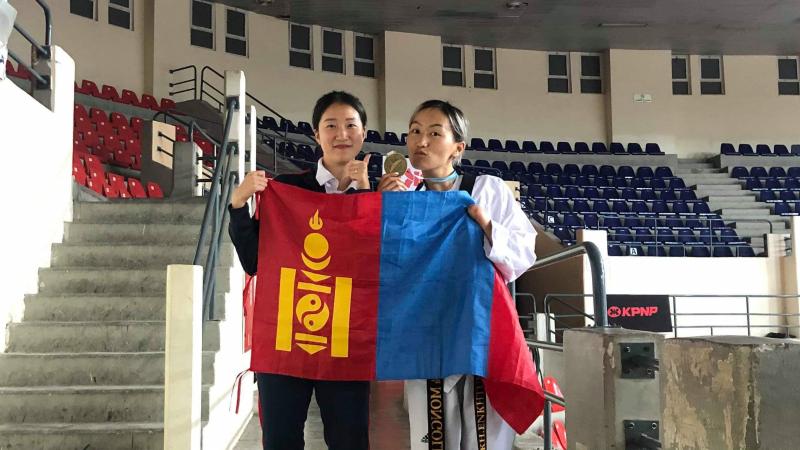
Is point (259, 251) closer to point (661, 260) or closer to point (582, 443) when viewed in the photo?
point (582, 443)

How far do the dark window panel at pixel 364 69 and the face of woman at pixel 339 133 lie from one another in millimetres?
17663

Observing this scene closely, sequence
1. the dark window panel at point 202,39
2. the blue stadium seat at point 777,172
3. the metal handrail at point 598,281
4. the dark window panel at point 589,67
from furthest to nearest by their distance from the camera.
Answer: the dark window panel at point 589,67 < the blue stadium seat at point 777,172 < the dark window panel at point 202,39 < the metal handrail at point 598,281

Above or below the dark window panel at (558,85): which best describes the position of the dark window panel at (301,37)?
above

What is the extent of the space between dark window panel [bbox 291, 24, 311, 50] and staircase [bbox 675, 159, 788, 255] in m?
10.7

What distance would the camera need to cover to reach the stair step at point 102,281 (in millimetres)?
5070

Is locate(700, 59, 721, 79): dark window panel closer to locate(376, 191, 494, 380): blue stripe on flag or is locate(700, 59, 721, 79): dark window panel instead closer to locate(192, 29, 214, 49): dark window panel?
locate(192, 29, 214, 49): dark window panel

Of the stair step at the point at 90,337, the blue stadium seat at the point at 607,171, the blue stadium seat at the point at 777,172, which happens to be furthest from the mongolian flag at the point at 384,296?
the blue stadium seat at the point at 777,172

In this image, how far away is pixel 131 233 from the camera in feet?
18.8

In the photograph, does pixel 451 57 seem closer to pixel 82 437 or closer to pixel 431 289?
pixel 82 437

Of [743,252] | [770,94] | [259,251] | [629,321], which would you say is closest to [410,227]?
[259,251]

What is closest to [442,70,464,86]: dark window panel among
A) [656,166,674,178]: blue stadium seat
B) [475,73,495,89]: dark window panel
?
[475,73,495,89]: dark window panel

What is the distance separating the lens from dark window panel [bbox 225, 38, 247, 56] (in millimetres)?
17734

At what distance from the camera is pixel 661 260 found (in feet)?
43.4

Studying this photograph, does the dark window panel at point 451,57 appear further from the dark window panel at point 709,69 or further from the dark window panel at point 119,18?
the dark window panel at point 119,18
